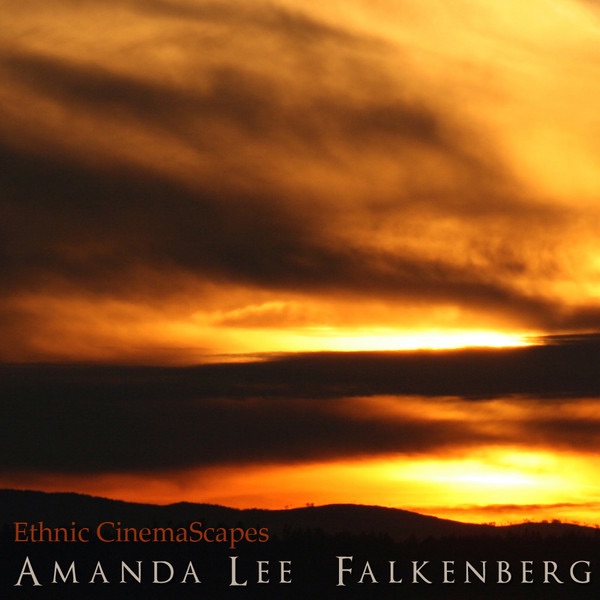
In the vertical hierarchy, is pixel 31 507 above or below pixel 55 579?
above

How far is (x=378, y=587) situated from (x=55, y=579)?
1103cm

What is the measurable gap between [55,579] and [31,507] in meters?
23.9

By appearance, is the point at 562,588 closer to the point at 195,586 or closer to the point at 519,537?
the point at 519,537

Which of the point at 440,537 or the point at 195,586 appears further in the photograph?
the point at 440,537

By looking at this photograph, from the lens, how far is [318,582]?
49.8 m

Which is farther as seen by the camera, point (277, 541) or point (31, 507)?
point (31, 507)

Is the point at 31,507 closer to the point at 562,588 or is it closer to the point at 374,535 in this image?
the point at 374,535

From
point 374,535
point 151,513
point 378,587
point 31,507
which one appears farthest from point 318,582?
point 31,507

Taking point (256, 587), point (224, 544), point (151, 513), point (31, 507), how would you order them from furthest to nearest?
→ point (31, 507) → point (151, 513) → point (224, 544) → point (256, 587)

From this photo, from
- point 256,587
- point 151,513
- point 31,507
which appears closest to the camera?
point 256,587

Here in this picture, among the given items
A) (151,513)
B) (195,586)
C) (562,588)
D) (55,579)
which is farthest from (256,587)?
(151,513)

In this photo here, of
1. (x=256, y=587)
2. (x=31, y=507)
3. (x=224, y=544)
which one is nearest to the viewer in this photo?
(x=256, y=587)

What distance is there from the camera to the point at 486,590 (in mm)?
49156

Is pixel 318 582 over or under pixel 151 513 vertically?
under
